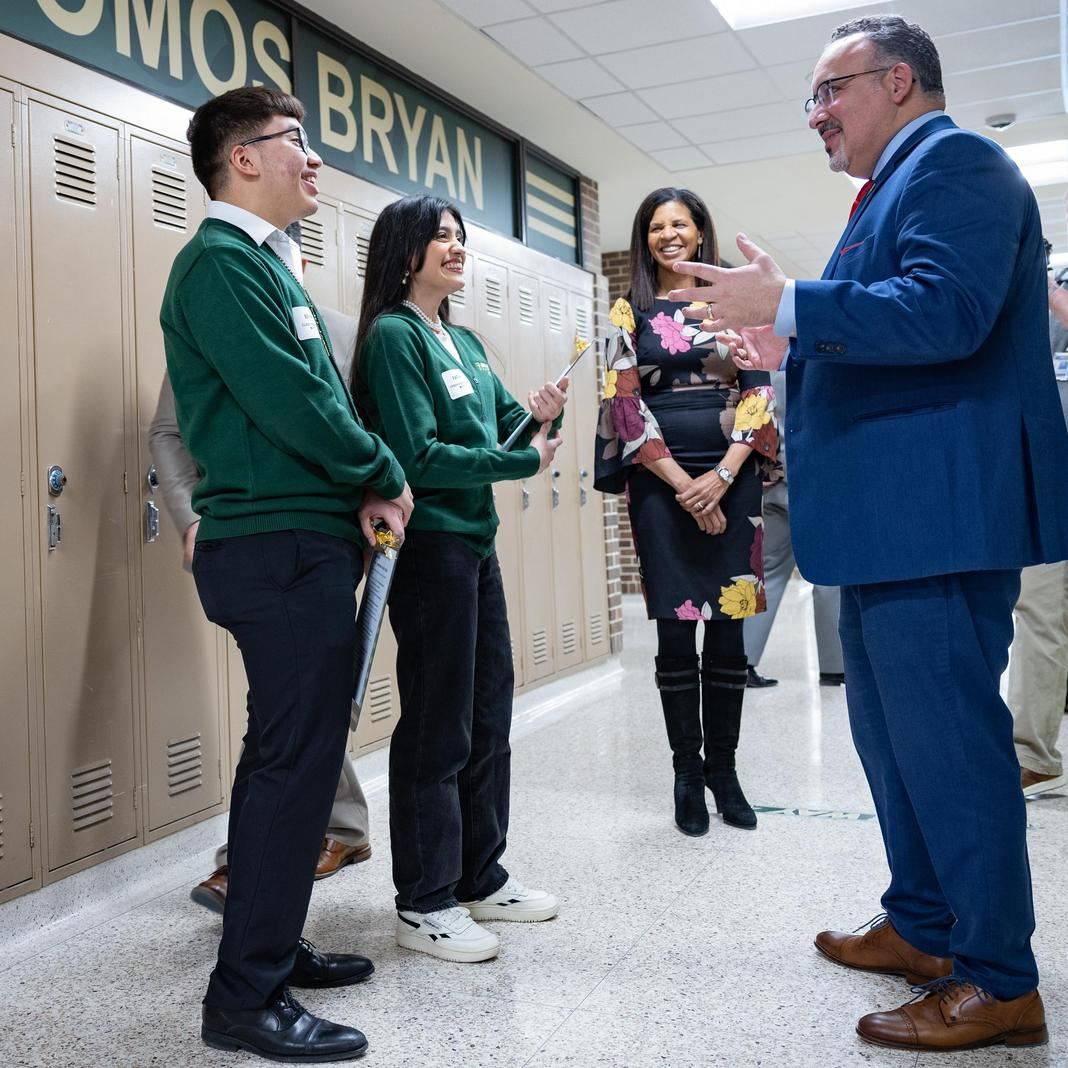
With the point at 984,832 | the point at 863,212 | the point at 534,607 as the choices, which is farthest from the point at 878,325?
the point at 534,607

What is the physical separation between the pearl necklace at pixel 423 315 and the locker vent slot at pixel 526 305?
2.88 metres

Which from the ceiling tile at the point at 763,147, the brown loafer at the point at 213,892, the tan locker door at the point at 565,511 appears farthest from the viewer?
the ceiling tile at the point at 763,147

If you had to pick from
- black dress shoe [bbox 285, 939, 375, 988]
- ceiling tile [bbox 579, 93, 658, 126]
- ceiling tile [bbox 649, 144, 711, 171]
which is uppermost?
ceiling tile [bbox 649, 144, 711, 171]

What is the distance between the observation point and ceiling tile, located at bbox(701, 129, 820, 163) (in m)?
5.89

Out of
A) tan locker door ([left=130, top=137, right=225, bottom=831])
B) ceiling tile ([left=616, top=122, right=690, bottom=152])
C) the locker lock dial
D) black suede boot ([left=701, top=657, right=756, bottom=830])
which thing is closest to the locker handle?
tan locker door ([left=130, top=137, right=225, bottom=831])

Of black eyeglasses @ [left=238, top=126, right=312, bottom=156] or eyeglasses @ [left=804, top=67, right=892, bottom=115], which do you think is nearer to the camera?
eyeglasses @ [left=804, top=67, right=892, bottom=115]

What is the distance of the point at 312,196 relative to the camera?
1964mm

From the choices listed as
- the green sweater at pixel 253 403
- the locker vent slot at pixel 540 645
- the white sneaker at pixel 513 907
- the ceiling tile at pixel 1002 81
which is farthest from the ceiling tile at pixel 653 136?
the white sneaker at pixel 513 907

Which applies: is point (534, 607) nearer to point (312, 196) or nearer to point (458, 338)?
point (458, 338)

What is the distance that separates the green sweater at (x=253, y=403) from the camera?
171 centimetres

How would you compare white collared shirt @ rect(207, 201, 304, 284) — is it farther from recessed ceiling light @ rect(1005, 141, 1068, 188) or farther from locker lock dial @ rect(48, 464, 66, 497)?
recessed ceiling light @ rect(1005, 141, 1068, 188)

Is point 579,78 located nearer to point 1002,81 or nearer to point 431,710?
point 1002,81

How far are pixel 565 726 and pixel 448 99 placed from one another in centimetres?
286

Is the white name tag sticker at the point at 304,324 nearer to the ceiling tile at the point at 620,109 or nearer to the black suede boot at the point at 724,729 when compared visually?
the black suede boot at the point at 724,729
